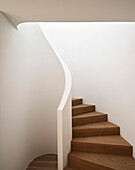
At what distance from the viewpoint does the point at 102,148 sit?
2.36 meters

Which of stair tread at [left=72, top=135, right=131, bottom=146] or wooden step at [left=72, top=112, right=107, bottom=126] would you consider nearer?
stair tread at [left=72, top=135, right=131, bottom=146]

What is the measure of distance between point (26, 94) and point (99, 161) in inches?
64.4

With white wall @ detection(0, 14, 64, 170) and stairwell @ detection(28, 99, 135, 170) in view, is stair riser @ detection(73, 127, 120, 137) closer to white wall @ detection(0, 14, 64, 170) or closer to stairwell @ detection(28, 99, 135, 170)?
stairwell @ detection(28, 99, 135, 170)

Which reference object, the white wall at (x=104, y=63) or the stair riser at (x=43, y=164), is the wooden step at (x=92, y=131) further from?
the stair riser at (x=43, y=164)

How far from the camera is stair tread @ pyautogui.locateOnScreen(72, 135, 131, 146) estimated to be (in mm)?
2374

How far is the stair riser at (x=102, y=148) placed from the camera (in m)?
2.30

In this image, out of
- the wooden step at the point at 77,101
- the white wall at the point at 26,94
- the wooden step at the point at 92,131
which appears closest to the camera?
the white wall at the point at 26,94

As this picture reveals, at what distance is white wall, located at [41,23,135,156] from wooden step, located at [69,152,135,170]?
341 mm

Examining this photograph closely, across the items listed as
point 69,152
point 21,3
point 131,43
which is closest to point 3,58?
point 21,3

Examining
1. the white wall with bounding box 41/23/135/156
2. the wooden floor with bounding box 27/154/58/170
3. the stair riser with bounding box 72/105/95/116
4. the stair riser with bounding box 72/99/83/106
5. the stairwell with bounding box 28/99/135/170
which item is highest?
the white wall with bounding box 41/23/135/156

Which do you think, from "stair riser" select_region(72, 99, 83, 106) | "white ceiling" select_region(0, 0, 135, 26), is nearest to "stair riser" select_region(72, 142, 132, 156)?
"stair riser" select_region(72, 99, 83, 106)

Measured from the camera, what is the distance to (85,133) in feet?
8.85

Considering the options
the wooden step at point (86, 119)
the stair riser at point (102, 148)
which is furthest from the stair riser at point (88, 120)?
the stair riser at point (102, 148)

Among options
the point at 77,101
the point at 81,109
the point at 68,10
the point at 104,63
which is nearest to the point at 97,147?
the point at 81,109
